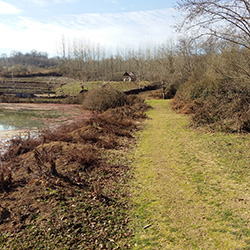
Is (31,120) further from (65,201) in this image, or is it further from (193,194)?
(193,194)

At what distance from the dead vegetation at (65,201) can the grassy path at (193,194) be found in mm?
519

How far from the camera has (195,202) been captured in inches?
212

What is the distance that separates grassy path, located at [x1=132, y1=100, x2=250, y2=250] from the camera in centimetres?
420

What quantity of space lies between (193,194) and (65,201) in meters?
2.97

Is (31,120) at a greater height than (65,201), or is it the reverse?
(65,201)

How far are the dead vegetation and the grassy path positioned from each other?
52 centimetres

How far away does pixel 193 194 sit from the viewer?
5746 mm

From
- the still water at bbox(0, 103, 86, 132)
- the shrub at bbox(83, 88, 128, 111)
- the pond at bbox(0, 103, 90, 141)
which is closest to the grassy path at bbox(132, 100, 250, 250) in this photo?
the pond at bbox(0, 103, 90, 141)

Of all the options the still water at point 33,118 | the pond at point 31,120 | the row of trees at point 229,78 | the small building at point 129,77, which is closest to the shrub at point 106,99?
the pond at point 31,120

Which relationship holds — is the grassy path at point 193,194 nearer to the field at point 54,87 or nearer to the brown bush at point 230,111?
the brown bush at point 230,111

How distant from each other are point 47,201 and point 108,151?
14.2 feet

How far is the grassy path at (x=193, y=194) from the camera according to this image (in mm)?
4199

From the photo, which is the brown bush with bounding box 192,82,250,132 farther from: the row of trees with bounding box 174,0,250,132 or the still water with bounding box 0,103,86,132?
the still water with bounding box 0,103,86,132

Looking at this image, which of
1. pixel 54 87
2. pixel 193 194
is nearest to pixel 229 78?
pixel 193 194
